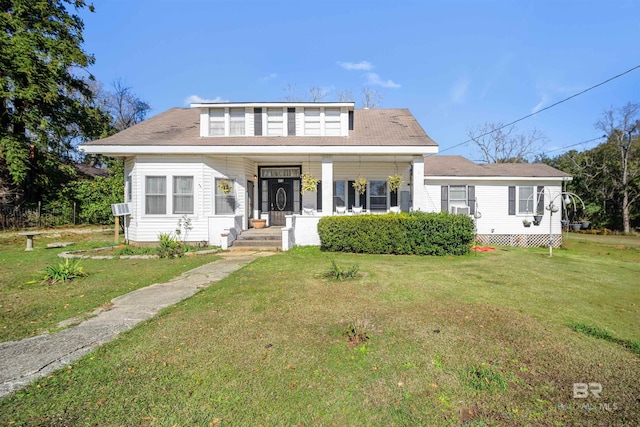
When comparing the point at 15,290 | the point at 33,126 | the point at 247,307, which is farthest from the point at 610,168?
the point at 33,126

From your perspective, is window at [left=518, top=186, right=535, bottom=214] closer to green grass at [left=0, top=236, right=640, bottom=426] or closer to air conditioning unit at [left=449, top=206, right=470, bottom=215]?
air conditioning unit at [left=449, top=206, right=470, bottom=215]

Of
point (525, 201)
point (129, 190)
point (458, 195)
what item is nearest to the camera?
point (129, 190)

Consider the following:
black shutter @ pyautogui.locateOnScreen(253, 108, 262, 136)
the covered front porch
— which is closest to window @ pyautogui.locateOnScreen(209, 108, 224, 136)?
black shutter @ pyautogui.locateOnScreen(253, 108, 262, 136)

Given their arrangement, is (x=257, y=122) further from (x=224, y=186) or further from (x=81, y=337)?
(x=81, y=337)

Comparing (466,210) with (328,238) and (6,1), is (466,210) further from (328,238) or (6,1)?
(6,1)

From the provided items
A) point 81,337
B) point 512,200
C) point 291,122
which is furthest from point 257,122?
point 512,200

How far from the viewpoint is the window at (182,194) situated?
1186cm

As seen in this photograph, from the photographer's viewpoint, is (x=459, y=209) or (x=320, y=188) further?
(x=459, y=209)

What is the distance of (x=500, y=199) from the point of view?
14906 millimetres

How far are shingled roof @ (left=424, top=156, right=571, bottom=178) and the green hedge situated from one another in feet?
16.7

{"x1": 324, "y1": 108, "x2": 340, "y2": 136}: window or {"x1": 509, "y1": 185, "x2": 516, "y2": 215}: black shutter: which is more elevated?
{"x1": 324, "y1": 108, "x2": 340, "y2": 136}: window

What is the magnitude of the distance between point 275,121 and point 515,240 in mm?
12655

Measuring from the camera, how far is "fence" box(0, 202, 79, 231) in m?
17.2

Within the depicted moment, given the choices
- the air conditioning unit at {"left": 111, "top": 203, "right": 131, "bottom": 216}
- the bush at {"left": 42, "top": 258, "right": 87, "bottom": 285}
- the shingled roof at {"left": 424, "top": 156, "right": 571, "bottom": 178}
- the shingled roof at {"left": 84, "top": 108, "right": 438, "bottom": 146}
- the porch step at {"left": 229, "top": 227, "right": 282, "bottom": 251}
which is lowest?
the bush at {"left": 42, "top": 258, "right": 87, "bottom": 285}
